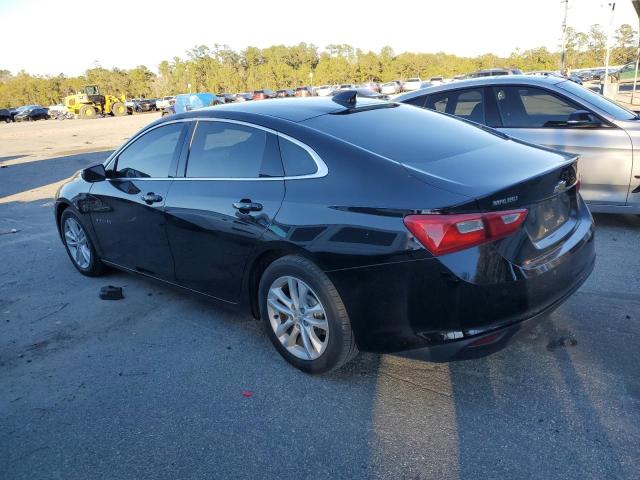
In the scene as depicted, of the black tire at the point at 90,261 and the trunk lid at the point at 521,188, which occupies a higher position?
the trunk lid at the point at 521,188

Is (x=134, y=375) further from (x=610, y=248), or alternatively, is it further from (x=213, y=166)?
(x=610, y=248)

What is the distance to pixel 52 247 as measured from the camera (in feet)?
20.9

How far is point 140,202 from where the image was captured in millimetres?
4230

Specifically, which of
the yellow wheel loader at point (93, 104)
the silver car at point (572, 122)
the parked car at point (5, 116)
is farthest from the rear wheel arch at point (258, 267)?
the parked car at point (5, 116)

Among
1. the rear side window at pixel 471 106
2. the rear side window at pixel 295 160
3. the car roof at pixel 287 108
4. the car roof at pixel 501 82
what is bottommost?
the rear side window at pixel 471 106

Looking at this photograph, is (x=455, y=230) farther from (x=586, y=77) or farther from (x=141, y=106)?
(x=141, y=106)

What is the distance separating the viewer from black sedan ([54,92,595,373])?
2.57 meters

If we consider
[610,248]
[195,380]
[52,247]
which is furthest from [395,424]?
[52,247]

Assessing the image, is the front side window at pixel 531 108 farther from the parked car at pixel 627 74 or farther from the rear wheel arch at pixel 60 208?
the parked car at pixel 627 74

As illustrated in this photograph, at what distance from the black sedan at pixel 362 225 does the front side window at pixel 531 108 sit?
259 cm

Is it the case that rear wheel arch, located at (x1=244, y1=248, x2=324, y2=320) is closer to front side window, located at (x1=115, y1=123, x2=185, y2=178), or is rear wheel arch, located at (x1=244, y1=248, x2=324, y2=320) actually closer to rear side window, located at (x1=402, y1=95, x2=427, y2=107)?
front side window, located at (x1=115, y1=123, x2=185, y2=178)

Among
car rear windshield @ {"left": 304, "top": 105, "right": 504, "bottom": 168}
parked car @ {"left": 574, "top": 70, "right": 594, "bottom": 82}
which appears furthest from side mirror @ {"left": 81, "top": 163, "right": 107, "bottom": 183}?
parked car @ {"left": 574, "top": 70, "right": 594, "bottom": 82}

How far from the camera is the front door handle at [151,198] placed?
4.05 meters

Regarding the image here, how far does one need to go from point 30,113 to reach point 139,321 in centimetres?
5928
